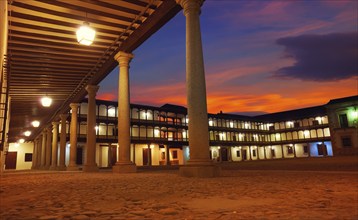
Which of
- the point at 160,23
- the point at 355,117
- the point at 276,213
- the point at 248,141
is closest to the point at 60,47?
the point at 160,23

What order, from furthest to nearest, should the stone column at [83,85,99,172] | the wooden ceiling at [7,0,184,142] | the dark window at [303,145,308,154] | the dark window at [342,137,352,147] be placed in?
the dark window at [303,145,308,154], the dark window at [342,137,352,147], the stone column at [83,85,99,172], the wooden ceiling at [7,0,184,142]

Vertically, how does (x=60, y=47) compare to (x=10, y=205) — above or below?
above

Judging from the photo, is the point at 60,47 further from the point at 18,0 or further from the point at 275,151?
the point at 275,151

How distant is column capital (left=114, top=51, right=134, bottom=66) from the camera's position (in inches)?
500

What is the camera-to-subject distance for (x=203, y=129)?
26.6 ft

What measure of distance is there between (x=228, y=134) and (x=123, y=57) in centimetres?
4735

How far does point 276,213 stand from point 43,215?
8.94 ft

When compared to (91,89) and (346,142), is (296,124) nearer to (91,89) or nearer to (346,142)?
(346,142)

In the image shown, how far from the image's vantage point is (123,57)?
12.8 metres

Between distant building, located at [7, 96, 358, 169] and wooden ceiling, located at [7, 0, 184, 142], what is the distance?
2059cm

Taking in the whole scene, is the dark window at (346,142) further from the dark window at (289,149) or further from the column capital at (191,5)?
the column capital at (191,5)

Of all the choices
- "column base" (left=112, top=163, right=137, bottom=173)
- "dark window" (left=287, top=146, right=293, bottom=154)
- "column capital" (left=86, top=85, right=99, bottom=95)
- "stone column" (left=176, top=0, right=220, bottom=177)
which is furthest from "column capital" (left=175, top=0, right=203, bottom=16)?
"dark window" (left=287, top=146, right=293, bottom=154)

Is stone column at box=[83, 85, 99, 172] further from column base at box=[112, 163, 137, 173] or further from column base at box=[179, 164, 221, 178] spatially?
column base at box=[179, 164, 221, 178]

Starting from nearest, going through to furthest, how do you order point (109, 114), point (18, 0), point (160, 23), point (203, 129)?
point (203, 129)
point (18, 0)
point (160, 23)
point (109, 114)
